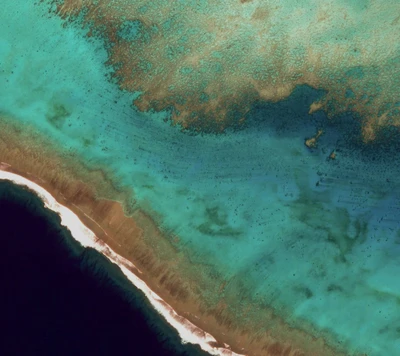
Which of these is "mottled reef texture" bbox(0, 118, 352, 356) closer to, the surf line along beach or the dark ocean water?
the surf line along beach

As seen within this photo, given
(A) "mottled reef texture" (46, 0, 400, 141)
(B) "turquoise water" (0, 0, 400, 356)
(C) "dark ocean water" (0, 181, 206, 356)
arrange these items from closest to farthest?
(C) "dark ocean water" (0, 181, 206, 356) < (B) "turquoise water" (0, 0, 400, 356) < (A) "mottled reef texture" (46, 0, 400, 141)

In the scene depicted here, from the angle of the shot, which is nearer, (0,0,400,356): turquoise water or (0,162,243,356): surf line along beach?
(0,162,243,356): surf line along beach

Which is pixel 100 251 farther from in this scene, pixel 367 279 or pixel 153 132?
pixel 367 279

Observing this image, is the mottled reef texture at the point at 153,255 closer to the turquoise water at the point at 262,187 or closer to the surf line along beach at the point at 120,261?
the surf line along beach at the point at 120,261

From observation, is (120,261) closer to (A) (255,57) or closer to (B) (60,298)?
(B) (60,298)

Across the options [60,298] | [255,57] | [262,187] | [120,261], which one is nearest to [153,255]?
[120,261]

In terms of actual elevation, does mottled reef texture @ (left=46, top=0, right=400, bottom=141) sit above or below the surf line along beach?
above

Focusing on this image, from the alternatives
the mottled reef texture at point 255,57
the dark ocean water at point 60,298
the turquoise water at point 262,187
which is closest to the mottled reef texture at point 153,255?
the turquoise water at point 262,187

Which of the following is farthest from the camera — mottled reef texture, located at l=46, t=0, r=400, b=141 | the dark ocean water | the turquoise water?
mottled reef texture, located at l=46, t=0, r=400, b=141

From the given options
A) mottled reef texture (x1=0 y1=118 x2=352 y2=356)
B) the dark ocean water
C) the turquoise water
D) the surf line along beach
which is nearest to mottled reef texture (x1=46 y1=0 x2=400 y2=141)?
the turquoise water
